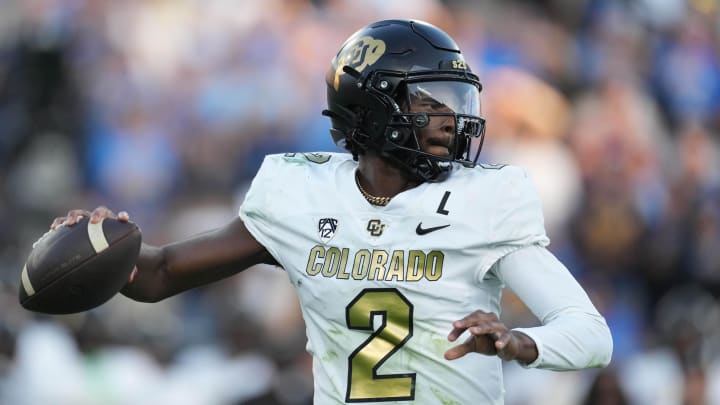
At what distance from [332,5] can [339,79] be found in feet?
13.4

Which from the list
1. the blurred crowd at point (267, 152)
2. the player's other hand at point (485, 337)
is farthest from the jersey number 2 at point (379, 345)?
the blurred crowd at point (267, 152)

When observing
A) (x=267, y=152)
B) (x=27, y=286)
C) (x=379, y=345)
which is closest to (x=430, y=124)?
(x=379, y=345)

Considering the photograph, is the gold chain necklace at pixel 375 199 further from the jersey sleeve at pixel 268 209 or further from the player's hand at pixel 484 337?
the player's hand at pixel 484 337

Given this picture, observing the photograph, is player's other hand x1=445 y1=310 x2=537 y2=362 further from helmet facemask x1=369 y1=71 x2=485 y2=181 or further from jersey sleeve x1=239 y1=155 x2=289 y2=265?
jersey sleeve x1=239 y1=155 x2=289 y2=265

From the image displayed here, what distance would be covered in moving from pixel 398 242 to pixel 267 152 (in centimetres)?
396

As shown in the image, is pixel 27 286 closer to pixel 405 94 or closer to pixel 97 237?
pixel 97 237

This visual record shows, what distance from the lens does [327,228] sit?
342 centimetres

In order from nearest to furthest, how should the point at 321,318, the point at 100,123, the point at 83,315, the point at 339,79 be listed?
the point at 321,318 < the point at 339,79 < the point at 83,315 < the point at 100,123

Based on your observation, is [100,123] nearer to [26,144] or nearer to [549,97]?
[26,144]

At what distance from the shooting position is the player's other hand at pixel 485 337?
2701 mm

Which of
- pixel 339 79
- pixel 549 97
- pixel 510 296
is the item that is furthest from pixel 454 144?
pixel 549 97

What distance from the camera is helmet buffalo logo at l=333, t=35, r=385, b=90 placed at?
3.55 m

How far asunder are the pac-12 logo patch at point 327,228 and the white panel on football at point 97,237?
1.96 feet

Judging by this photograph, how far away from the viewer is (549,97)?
744 centimetres
